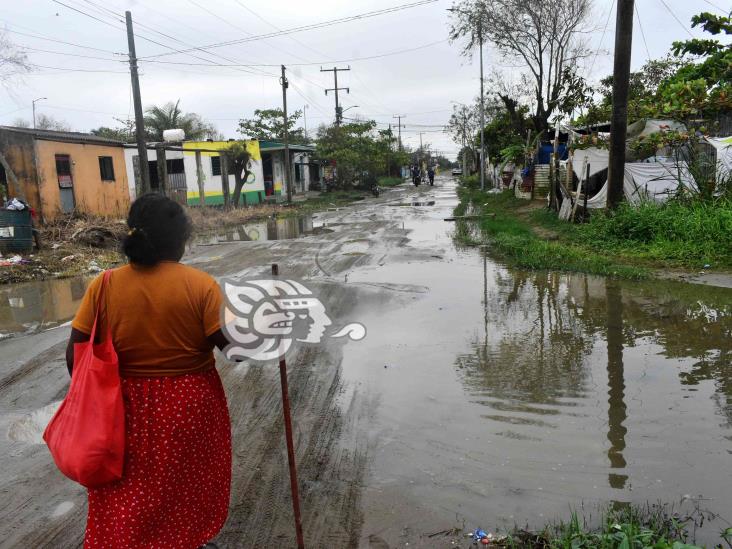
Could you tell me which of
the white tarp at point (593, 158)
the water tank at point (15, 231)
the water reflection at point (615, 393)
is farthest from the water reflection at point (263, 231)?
the water reflection at point (615, 393)

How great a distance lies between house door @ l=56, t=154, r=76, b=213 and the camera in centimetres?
2028

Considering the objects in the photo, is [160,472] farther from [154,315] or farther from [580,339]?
[580,339]

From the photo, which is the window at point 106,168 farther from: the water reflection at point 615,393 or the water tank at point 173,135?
the water reflection at point 615,393

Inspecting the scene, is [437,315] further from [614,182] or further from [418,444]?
[614,182]

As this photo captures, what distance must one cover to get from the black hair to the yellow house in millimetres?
15345

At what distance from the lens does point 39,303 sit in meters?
9.95

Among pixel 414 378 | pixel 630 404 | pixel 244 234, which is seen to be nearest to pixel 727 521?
pixel 630 404

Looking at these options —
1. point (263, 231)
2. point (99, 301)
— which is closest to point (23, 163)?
point (263, 231)

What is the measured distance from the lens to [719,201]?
11953 millimetres

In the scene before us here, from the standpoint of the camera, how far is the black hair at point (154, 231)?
7.69 feet

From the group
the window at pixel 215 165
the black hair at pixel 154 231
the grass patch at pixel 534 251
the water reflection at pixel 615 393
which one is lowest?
the water reflection at pixel 615 393

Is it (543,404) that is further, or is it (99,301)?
(543,404)

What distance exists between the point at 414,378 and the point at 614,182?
32.3 ft

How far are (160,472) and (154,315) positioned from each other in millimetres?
599
